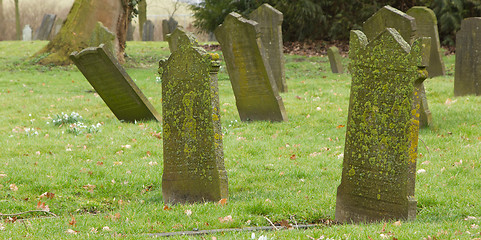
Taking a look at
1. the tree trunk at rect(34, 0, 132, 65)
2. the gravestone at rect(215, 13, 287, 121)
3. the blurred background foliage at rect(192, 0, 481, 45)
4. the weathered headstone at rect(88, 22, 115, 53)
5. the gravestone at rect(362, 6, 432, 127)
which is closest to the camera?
the gravestone at rect(362, 6, 432, 127)

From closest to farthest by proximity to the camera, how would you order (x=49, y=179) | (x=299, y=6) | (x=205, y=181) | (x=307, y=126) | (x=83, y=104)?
(x=205, y=181) → (x=49, y=179) → (x=307, y=126) → (x=83, y=104) → (x=299, y=6)

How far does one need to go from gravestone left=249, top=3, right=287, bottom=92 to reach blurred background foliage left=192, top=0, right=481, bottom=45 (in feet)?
37.4

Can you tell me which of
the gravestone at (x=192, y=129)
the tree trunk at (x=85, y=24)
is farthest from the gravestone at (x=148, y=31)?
the gravestone at (x=192, y=129)

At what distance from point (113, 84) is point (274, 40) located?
17.0ft

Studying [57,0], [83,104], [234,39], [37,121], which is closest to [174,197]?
[234,39]

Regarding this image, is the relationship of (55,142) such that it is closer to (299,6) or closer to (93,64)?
(93,64)

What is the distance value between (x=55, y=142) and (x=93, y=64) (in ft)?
6.70

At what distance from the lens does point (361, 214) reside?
5.68 meters

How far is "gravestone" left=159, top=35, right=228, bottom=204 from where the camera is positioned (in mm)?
6188

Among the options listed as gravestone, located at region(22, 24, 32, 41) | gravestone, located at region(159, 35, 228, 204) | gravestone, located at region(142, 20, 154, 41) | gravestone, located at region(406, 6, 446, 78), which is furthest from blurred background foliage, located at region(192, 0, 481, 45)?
gravestone, located at region(159, 35, 228, 204)

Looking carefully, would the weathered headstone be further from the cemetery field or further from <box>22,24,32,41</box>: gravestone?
<box>22,24,32,41</box>: gravestone

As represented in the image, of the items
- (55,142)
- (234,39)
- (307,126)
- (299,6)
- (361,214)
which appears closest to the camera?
(361,214)

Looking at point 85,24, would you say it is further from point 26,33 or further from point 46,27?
point 26,33

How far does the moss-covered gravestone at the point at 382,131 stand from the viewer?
535cm
